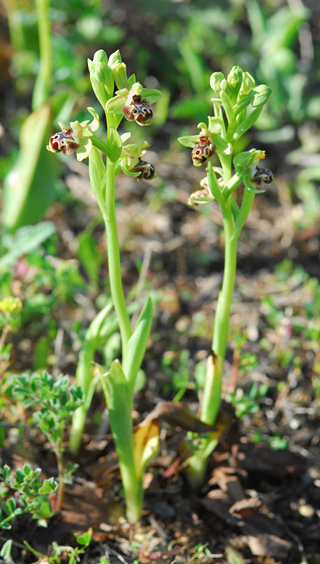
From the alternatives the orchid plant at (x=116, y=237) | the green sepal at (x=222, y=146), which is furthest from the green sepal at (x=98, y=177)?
the green sepal at (x=222, y=146)

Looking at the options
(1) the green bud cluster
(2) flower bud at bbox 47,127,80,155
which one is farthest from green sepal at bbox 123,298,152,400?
(2) flower bud at bbox 47,127,80,155

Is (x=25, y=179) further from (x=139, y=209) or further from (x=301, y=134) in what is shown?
(x=301, y=134)

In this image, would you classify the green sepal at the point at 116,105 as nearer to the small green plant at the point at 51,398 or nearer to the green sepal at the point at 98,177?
the green sepal at the point at 98,177

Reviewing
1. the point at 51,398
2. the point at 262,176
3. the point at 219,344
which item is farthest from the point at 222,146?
the point at 51,398

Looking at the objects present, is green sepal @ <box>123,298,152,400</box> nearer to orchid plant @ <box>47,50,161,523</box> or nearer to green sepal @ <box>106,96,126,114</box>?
orchid plant @ <box>47,50,161,523</box>

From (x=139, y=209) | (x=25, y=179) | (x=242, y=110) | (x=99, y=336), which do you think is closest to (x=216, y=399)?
(x=99, y=336)

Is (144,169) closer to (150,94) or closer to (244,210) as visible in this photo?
(150,94)
